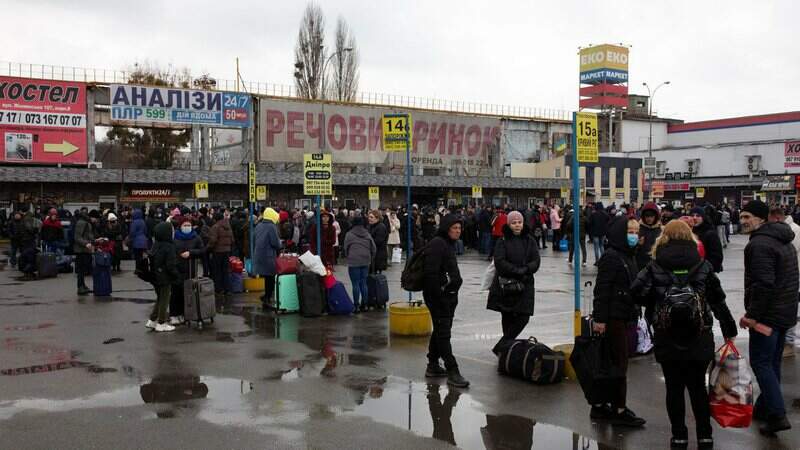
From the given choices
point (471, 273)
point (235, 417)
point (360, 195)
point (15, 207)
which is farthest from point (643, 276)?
A: point (360, 195)

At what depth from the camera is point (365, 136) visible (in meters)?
46.6

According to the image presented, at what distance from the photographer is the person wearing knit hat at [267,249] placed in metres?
13.0

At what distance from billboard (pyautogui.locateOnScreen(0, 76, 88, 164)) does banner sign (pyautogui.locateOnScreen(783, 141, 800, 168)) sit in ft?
179

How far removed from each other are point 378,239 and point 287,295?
11.9 ft

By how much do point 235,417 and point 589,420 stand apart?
3231 millimetres

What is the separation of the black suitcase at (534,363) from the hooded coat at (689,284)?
201cm

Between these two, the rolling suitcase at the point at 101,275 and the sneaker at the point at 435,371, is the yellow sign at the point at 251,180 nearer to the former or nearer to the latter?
the rolling suitcase at the point at 101,275

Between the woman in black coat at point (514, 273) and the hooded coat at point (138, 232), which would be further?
the hooded coat at point (138, 232)

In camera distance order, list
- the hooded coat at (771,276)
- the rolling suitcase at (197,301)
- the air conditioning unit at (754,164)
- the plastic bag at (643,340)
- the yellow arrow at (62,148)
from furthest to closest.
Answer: the air conditioning unit at (754,164)
the yellow arrow at (62,148)
the rolling suitcase at (197,301)
the plastic bag at (643,340)
the hooded coat at (771,276)

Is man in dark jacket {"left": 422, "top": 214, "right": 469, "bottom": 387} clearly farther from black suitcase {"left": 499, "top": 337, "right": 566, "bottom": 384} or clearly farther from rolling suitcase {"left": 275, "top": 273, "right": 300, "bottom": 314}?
rolling suitcase {"left": 275, "top": 273, "right": 300, "bottom": 314}

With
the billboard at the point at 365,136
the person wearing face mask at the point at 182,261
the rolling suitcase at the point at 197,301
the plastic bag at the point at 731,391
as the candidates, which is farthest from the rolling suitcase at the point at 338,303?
the billboard at the point at 365,136

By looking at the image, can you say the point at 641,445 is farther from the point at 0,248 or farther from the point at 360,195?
the point at 360,195

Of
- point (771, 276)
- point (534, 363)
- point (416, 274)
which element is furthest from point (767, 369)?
point (416, 274)

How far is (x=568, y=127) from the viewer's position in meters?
56.1
